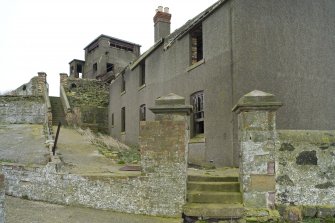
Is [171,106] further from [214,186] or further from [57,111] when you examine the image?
[57,111]

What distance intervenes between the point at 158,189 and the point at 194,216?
0.86m

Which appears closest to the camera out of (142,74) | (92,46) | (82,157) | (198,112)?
(82,157)

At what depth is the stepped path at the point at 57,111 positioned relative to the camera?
21.3 m

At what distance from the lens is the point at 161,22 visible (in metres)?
17.8

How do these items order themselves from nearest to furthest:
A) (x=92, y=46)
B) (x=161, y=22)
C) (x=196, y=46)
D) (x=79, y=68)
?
(x=196, y=46) → (x=161, y=22) → (x=92, y=46) → (x=79, y=68)

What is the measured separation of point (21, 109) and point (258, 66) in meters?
13.2

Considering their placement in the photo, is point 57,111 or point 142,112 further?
point 57,111

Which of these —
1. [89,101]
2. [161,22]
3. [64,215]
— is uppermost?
[161,22]

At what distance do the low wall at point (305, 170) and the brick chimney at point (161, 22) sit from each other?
12516 millimetres

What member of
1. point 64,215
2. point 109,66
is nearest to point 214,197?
point 64,215

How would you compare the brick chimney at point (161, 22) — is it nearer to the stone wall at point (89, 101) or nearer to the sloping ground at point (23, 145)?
the sloping ground at point (23, 145)

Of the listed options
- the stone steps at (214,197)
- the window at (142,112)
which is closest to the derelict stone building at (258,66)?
the stone steps at (214,197)

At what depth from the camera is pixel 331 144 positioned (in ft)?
21.1

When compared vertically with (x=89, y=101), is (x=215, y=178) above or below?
below
